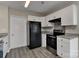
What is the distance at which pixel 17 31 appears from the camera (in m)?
5.93

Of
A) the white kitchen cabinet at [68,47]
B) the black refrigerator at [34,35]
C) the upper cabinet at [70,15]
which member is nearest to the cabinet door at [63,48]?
the white kitchen cabinet at [68,47]

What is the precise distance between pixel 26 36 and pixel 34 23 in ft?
4.02

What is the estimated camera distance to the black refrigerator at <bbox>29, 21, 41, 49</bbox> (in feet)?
18.2

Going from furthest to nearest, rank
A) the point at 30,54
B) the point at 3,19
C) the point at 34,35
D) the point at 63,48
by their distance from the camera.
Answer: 1. the point at 34,35
2. the point at 3,19
3. the point at 30,54
4. the point at 63,48

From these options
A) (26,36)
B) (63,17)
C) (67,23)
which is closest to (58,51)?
(67,23)

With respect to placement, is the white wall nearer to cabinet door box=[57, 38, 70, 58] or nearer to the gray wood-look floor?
the gray wood-look floor

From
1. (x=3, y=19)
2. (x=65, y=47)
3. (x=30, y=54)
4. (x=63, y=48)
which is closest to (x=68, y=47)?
(x=65, y=47)

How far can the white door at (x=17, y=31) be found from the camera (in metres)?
5.64

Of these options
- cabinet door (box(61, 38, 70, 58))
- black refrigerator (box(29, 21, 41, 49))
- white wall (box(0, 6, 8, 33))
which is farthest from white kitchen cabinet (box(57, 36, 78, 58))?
white wall (box(0, 6, 8, 33))

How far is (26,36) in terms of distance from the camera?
20.7ft

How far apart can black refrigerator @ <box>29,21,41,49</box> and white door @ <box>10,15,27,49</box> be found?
859 mm

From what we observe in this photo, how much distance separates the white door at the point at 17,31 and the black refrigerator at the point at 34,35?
86 centimetres

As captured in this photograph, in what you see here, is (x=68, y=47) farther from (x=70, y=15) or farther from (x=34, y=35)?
(x=34, y=35)

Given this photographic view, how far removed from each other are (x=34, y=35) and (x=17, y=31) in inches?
47.0
